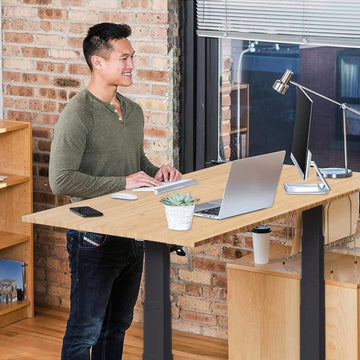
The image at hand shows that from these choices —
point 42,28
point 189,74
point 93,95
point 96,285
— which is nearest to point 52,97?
point 42,28

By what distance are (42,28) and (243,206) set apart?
2131 mm

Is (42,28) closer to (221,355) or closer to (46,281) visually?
(46,281)

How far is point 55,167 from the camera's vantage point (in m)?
3.66

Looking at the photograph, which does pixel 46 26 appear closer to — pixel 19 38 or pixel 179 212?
pixel 19 38

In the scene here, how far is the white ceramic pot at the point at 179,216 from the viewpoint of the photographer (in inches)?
125

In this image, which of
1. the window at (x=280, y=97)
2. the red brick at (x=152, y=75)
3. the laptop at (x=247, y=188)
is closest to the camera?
the laptop at (x=247, y=188)

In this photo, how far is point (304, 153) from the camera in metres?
3.82

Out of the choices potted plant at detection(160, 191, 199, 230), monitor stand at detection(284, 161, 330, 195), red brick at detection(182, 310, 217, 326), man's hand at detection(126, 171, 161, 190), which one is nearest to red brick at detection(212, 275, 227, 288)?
red brick at detection(182, 310, 217, 326)

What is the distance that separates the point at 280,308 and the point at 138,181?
0.97 m

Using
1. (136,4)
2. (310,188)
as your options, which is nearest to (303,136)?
(310,188)

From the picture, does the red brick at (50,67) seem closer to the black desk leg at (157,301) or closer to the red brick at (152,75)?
the red brick at (152,75)

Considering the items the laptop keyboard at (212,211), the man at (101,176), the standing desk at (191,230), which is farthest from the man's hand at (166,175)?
the laptop keyboard at (212,211)

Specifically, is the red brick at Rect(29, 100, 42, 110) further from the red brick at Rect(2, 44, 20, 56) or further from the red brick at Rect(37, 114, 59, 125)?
the red brick at Rect(2, 44, 20, 56)

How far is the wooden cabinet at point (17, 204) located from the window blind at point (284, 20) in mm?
1111
